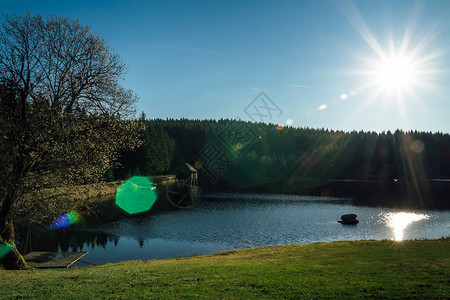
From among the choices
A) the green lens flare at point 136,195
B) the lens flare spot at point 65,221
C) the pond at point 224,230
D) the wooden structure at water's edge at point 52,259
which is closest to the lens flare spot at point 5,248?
the wooden structure at water's edge at point 52,259

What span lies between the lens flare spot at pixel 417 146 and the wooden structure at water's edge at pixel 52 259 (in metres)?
199

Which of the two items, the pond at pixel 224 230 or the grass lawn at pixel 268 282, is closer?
the grass lawn at pixel 268 282

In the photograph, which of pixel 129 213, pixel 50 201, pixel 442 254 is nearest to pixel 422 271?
pixel 442 254

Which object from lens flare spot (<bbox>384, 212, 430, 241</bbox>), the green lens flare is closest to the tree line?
the green lens flare

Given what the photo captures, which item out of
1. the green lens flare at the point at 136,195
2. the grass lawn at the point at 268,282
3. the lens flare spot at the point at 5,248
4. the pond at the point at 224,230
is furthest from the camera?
the green lens flare at the point at 136,195

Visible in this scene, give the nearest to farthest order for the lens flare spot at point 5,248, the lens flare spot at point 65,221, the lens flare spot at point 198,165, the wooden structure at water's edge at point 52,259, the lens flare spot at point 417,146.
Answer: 1. the lens flare spot at point 5,248
2. the wooden structure at water's edge at point 52,259
3. the lens flare spot at point 65,221
4. the lens flare spot at point 198,165
5. the lens flare spot at point 417,146

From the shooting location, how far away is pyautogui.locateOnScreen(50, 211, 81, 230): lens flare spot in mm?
44722

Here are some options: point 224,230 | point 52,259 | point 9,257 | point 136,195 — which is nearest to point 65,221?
point 52,259

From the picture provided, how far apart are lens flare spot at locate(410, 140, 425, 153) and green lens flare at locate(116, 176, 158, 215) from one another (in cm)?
15809

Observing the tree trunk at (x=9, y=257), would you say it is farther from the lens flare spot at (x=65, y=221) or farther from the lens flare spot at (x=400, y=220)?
the lens flare spot at (x=400, y=220)

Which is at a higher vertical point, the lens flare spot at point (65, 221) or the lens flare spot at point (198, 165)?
the lens flare spot at point (198, 165)

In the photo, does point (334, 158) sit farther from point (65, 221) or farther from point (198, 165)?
point (65, 221)

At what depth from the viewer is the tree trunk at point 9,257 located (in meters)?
22.9

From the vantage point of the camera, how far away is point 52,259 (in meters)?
30.1
